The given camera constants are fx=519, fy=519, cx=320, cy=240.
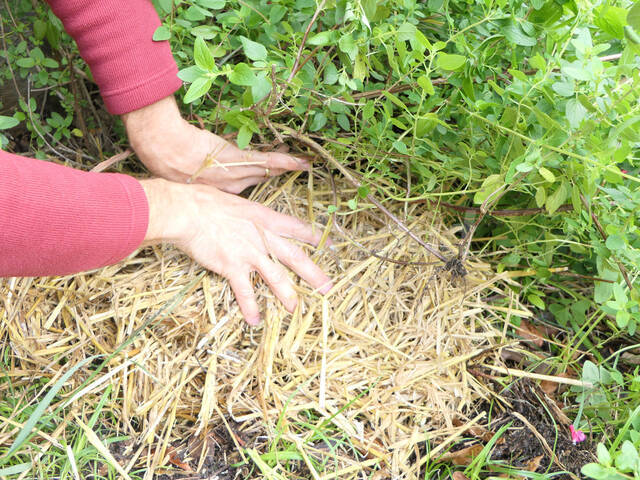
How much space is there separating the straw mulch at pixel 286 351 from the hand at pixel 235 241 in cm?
3

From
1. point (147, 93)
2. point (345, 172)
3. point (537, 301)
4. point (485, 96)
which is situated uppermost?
point (147, 93)

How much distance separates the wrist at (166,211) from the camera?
3.54 feet

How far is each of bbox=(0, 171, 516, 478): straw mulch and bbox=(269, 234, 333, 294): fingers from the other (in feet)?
0.08

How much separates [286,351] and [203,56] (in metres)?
0.61

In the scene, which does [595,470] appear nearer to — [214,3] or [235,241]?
[235,241]

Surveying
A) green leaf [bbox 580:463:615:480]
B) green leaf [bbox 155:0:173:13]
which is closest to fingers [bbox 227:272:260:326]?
green leaf [bbox 155:0:173:13]

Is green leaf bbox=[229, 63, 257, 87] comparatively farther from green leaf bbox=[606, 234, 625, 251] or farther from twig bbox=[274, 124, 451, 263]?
green leaf bbox=[606, 234, 625, 251]

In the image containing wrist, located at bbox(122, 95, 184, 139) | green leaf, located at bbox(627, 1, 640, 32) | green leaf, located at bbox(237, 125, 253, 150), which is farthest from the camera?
wrist, located at bbox(122, 95, 184, 139)

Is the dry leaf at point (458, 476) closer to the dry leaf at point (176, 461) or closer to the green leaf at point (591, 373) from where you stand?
the green leaf at point (591, 373)

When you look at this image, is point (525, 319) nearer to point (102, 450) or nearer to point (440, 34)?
point (440, 34)

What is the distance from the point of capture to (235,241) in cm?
115

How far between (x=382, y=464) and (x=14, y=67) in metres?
1.30

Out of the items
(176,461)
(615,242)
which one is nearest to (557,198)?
(615,242)

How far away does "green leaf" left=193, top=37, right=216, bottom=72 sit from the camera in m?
0.84
